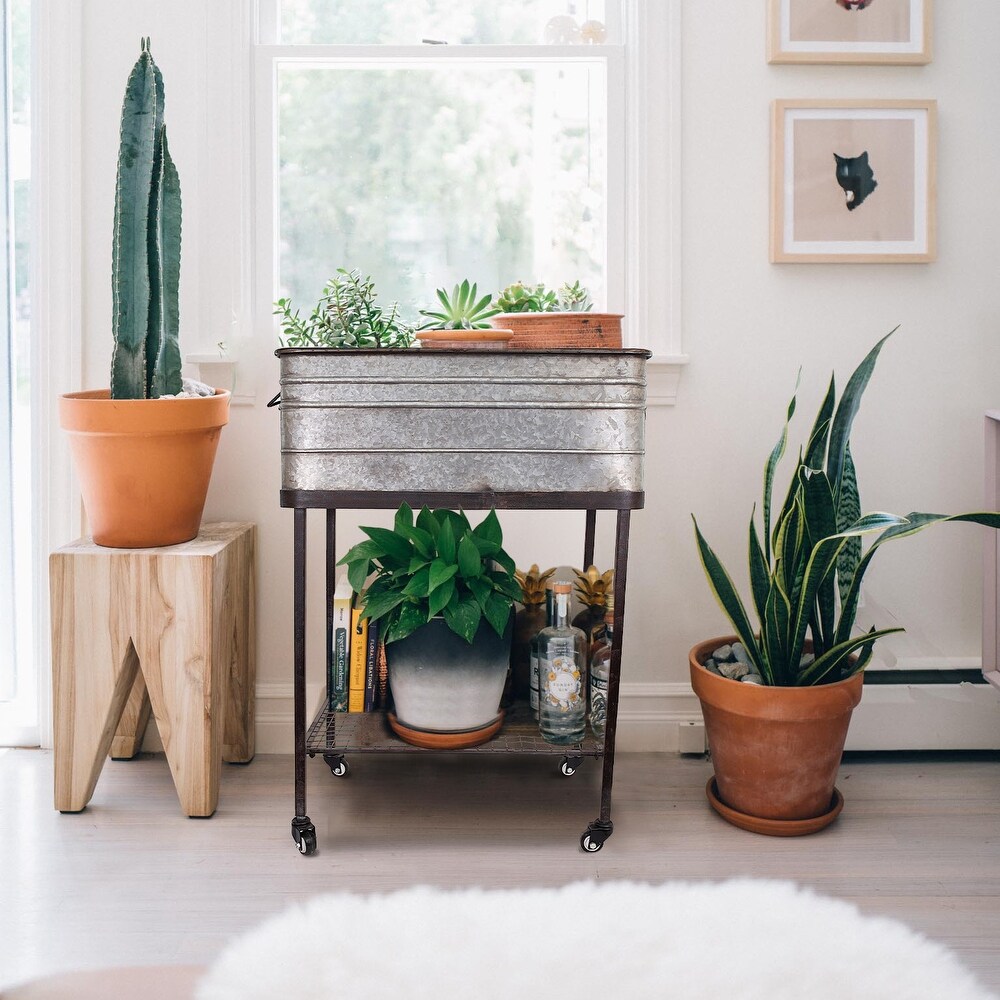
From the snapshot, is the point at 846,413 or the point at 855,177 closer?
the point at 846,413

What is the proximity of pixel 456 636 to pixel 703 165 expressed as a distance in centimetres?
124

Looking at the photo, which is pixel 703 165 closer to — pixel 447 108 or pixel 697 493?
pixel 447 108

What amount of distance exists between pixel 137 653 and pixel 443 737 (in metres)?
0.65

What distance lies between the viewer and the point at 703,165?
2.20 metres

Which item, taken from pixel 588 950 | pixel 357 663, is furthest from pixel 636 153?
pixel 588 950

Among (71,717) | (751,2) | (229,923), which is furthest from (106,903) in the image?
(751,2)

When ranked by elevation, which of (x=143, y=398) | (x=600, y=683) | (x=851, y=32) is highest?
(x=851, y=32)

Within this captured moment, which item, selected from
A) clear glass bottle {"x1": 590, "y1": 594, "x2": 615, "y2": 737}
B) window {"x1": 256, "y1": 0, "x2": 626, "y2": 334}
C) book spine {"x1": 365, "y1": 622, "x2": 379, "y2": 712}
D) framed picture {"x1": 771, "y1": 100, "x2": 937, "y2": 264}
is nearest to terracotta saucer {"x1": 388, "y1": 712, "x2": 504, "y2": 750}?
book spine {"x1": 365, "y1": 622, "x2": 379, "y2": 712}

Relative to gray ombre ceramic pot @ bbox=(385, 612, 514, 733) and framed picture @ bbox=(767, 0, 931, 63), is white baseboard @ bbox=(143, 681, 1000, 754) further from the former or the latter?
framed picture @ bbox=(767, 0, 931, 63)

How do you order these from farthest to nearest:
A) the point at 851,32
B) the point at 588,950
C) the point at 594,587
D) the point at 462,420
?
the point at 851,32 < the point at 594,587 < the point at 462,420 < the point at 588,950

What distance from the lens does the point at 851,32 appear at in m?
2.16

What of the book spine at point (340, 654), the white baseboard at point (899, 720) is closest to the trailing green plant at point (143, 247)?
the book spine at point (340, 654)

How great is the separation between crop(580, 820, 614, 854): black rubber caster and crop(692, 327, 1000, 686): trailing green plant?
Result: 17.8 inches

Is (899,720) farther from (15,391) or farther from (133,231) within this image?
(15,391)
